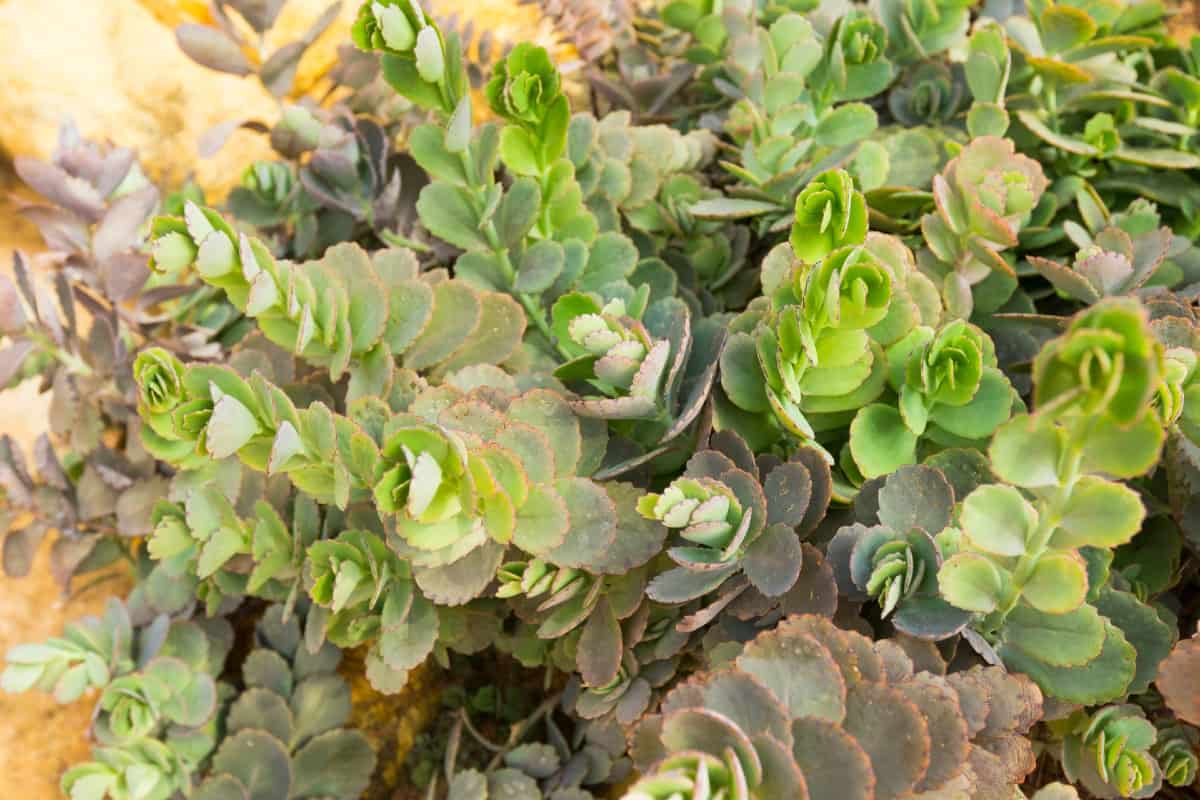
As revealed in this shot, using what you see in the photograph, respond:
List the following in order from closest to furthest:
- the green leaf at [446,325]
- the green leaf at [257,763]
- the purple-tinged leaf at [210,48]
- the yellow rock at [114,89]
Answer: the green leaf at [446,325]
the green leaf at [257,763]
the purple-tinged leaf at [210,48]
the yellow rock at [114,89]

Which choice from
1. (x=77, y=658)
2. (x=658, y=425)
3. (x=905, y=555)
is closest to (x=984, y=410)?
(x=905, y=555)

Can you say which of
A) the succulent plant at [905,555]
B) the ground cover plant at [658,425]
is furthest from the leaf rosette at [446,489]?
the succulent plant at [905,555]

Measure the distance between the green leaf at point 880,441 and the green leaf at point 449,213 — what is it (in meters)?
0.40

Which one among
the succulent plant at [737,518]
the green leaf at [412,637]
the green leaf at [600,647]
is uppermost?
the succulent plant at [737,518]

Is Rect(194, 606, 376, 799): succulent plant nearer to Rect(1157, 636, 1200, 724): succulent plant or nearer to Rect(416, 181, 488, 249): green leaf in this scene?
Rect(416, 181, 488, 249): green leaf

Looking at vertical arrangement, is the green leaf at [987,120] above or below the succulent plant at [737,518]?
above

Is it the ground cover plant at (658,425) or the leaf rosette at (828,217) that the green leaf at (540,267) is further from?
the leaf rosette at (828,217)

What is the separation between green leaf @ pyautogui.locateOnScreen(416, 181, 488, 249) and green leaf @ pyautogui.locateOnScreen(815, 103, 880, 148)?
0.40m

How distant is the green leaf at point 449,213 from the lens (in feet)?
2.86

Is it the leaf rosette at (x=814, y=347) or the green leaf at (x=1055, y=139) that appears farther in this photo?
the green leaf at (x=1055, y=139)

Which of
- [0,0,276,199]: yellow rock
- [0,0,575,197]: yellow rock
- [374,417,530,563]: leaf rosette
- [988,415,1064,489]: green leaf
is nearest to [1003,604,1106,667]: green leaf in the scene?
[988,415,1064,489]: green leaf

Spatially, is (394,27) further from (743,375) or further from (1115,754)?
(1115,754)

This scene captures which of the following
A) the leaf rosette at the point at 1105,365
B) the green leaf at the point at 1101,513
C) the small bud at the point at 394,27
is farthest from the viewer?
the small bud at the point at 394,27

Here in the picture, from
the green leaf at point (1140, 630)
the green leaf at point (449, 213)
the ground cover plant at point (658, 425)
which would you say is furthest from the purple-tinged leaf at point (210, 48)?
the green leaf at point (1140, 630)
